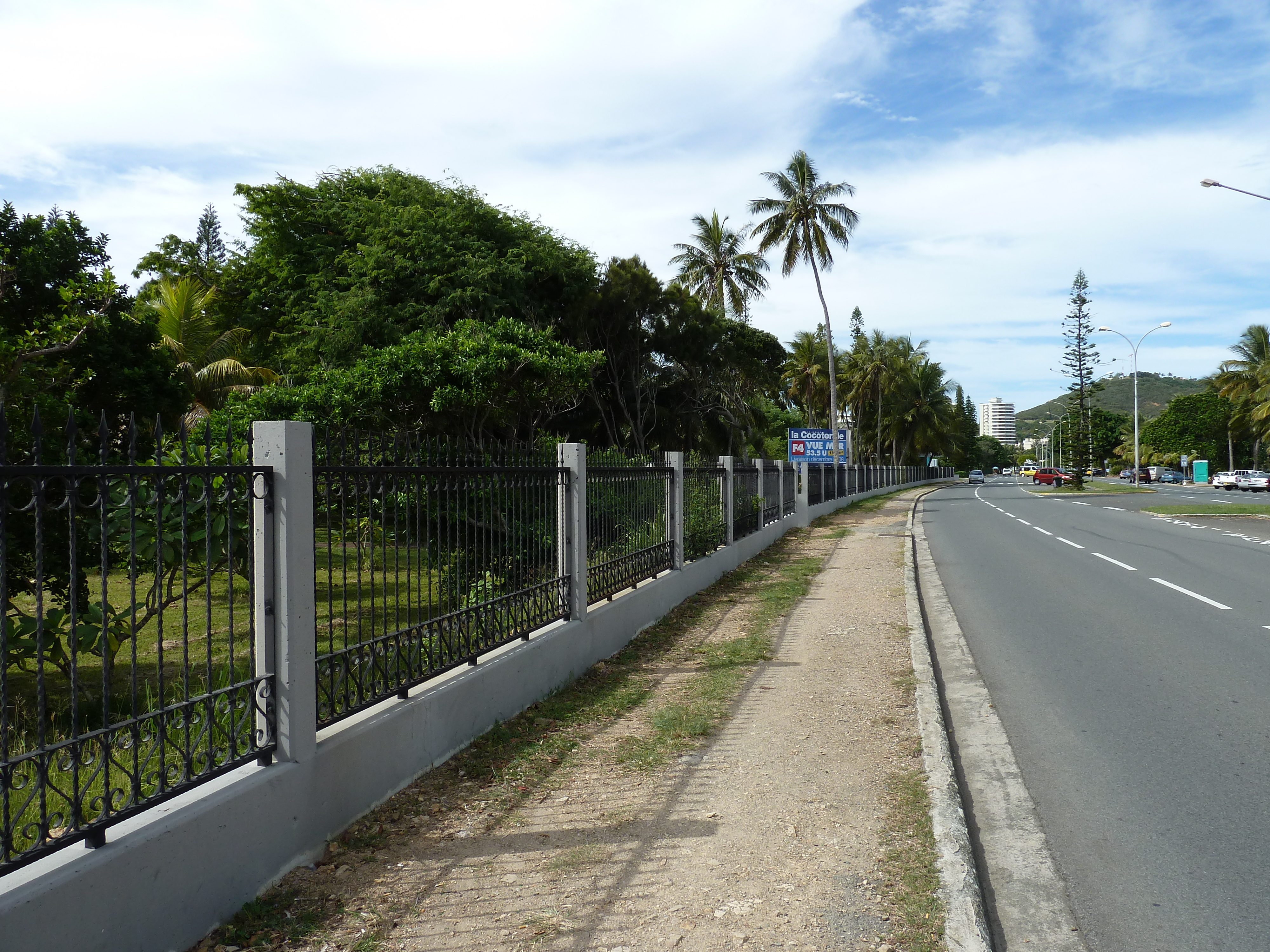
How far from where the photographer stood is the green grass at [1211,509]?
27.4 meters

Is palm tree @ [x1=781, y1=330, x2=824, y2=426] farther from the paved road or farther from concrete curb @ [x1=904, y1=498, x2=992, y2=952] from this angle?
concrete curb @ [x1=904, y1=498, x2=992, y2=952]

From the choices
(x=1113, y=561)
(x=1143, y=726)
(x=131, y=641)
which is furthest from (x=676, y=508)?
(x=1113, y=561)

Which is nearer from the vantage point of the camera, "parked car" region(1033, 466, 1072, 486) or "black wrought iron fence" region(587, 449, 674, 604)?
"black wrought iron fence" region(587, 449, 674, 604)

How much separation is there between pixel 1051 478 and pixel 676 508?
228 ft

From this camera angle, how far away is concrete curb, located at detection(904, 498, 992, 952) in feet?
11.1

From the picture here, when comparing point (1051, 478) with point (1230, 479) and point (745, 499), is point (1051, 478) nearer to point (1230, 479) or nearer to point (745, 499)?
point (1230, 479)

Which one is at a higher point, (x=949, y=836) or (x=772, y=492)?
(x=772, y=492)

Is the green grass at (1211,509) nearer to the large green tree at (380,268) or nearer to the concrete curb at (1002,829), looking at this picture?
the large green tree at (380,268)

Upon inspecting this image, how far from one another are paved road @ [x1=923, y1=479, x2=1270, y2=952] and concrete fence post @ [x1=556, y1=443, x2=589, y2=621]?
11.0 ft

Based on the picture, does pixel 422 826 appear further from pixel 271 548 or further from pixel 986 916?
pixel 986 916

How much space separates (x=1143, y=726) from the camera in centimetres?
602

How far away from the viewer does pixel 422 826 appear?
4.45 m

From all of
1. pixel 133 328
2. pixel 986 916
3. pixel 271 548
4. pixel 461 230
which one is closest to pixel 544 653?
pixel 271 548

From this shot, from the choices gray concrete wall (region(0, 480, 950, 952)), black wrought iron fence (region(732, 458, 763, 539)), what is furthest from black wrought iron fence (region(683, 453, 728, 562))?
gray concrete wall (region(0, 480, 950, 952))
